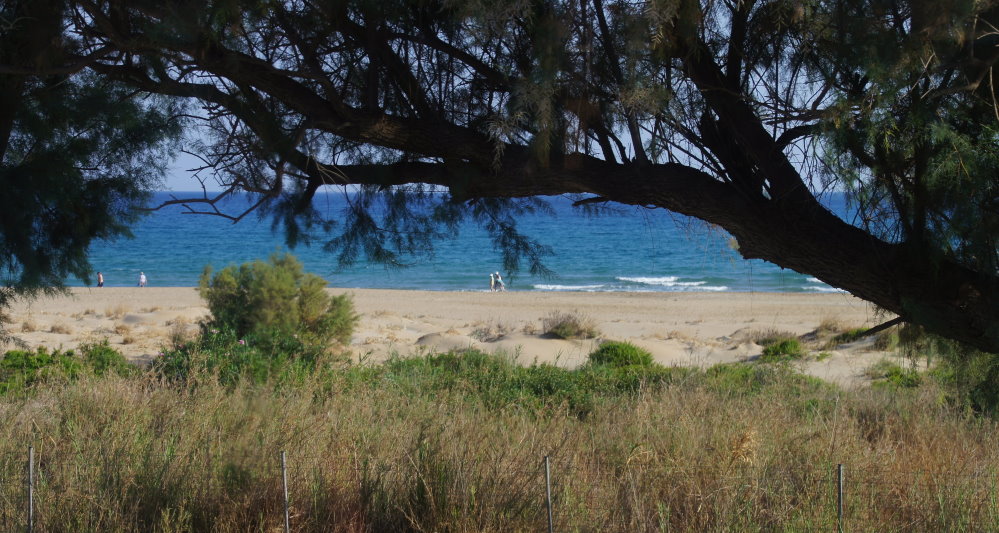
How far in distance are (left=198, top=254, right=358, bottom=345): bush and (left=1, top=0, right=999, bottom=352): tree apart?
10451mm

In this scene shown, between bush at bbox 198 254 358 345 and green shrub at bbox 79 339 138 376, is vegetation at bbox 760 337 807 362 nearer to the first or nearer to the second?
bush at bbox 198 254 358 345

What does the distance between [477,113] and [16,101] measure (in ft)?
7.74

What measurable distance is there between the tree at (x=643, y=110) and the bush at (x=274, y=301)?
10.5 meters

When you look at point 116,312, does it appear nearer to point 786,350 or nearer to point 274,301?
point 274,301

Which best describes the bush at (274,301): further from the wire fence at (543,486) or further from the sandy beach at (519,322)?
Answer: the wire fence at (543,486)

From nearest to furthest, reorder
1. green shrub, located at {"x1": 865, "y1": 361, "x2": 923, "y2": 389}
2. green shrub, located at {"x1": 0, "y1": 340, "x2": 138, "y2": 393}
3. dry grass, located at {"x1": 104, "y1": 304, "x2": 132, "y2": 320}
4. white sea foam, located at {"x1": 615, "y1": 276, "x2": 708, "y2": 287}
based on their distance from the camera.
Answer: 1. green shrub, located at {"x1": 0, "y1": 340, "x2": 138, "y2": 393}
2. green shrub, located at {"x1": 865, "y1": 361, "x2": 923, "y2": 389}
3. dry grass, located at {"x1": 104, "y1": 304, "x2": 132, "y2": 320}
4. white sea foam, located at {"x1": 615, "y1": 276, "x2": 708, "y2": 287}

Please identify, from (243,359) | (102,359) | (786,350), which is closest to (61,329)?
(102,359)

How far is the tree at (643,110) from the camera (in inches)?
133

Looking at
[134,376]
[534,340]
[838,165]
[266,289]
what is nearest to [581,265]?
[534,340]

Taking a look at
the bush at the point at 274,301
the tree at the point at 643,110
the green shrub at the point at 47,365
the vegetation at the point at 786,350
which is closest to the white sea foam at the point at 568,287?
the vegetation at the point at 786,350

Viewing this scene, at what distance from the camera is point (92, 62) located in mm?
3998

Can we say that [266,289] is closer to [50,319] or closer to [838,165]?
[50,319]

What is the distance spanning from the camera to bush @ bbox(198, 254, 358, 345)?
15.0 metres

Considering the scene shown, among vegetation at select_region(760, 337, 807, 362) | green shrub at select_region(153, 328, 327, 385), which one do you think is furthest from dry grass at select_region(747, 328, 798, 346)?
green shrub at select_region(153, 328, 327, 385)
